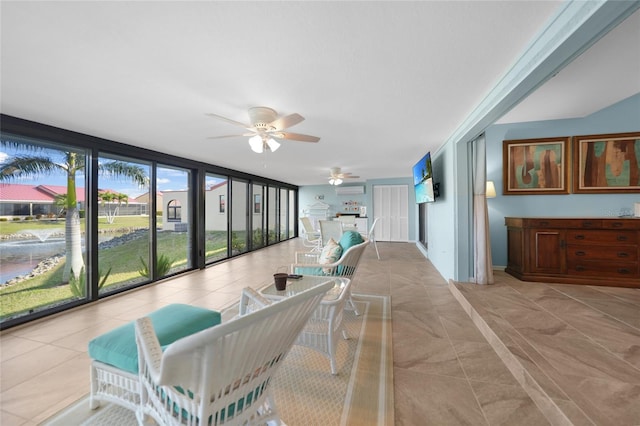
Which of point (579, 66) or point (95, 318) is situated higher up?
point (579, 66)

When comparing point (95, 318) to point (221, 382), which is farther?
point (95, 318)

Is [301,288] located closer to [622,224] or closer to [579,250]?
[579,250]

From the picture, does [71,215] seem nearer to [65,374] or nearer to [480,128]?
[65,374]

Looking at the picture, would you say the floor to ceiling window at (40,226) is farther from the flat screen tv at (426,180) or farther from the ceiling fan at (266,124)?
the flat screen tv at (426,180)

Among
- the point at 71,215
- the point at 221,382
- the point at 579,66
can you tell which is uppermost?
the point at 579,66

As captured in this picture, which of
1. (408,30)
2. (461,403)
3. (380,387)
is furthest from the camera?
(380,387)

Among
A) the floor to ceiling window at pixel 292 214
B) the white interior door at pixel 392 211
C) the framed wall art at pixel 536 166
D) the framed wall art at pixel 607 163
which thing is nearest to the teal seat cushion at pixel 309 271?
the framed wall art at pixel 536 166

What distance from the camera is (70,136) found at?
302 centimetres

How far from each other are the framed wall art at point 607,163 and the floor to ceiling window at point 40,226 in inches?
281

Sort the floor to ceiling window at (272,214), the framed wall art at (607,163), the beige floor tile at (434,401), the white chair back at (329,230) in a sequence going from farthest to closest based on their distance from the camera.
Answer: the floor to ceiling window at (272,214), the white chair back at (329,230), the framed wall art at (607,163), the beige floor tile at (434,401)

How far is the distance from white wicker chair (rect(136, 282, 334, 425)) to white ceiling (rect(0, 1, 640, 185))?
149 centimetres

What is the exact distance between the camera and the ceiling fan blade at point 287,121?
2.21 meters

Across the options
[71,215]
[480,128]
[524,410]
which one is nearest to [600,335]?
[524,410]

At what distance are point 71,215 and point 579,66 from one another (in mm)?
5822
